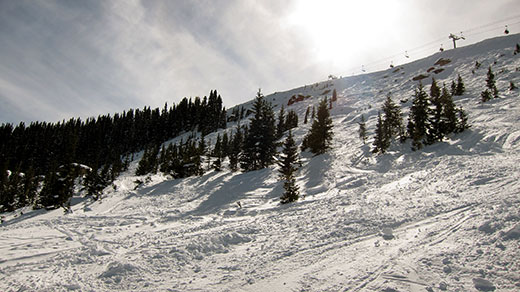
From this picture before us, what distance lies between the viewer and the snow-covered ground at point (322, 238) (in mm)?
5305

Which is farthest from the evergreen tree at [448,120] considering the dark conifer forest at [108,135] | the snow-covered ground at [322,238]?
the dark conifer forest at [108,135]

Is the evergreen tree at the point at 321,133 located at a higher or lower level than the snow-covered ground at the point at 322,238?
higher

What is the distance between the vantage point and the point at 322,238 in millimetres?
7703

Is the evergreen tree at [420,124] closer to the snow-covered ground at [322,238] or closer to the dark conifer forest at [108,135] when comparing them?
the snow-covered ground at [322,238]

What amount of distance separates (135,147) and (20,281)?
8623 cm

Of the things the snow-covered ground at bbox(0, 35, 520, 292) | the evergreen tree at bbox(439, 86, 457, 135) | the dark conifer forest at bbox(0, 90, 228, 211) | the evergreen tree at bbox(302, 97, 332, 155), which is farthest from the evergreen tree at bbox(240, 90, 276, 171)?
the dark conifer forest at bbox(0, 90, 228, 211)

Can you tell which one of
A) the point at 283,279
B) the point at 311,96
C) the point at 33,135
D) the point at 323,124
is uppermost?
the point at 311,96

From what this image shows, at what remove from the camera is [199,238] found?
894 centimetres

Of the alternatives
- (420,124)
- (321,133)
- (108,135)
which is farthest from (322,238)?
(108,135)

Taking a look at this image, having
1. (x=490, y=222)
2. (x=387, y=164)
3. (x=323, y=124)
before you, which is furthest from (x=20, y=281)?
(x=323, y=124)

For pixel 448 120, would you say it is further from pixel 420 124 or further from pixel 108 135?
pixel 108 135

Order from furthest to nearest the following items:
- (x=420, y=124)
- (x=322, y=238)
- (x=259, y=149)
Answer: (x=259, y=149)
(x=420, y=124)
(x=322, y=238)

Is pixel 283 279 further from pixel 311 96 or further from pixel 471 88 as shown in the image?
pixel 311 96

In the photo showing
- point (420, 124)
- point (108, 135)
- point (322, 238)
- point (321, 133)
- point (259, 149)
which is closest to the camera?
point (322, 238)
